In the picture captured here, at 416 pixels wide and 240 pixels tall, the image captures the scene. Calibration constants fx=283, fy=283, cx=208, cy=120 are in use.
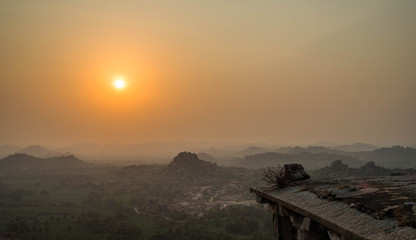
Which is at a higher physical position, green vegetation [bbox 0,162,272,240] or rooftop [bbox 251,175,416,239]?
rooftop [bbox 251,175,416,239]

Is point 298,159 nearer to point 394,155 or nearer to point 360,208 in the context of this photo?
point 394,155

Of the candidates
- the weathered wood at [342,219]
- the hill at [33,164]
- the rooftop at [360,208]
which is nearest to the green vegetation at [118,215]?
the weathered wood at [342,219]

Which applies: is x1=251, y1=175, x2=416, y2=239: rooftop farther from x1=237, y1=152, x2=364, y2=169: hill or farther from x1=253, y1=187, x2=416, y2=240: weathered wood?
x1=237, y1=152, x2=364, y2=169: hill

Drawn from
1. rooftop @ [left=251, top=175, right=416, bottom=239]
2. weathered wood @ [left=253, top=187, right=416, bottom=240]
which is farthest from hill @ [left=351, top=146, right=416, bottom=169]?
weathered wood @ [left=253, top=187, right=416, bottom=240]

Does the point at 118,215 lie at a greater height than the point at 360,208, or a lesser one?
lesser

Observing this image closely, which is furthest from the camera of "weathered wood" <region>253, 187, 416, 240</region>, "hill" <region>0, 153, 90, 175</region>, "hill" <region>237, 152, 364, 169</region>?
"hill" <region>237, 152, 364, 169</region>

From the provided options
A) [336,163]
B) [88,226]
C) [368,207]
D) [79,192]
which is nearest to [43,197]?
[79,192]

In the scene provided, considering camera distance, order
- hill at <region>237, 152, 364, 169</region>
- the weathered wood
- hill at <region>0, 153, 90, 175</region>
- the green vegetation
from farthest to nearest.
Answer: hill at <region>237, 152, 364, 169</region>, hill at <region>0, 153, 90, 175</region>, the green vegetation, the weathered wood

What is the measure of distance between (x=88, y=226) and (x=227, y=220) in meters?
22.5

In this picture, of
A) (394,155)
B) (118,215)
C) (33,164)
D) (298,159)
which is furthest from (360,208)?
(394,155)

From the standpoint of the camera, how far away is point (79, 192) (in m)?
75.1

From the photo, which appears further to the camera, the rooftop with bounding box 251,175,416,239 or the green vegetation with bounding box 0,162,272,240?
the green vegetation with bounding box 0,162,272,240

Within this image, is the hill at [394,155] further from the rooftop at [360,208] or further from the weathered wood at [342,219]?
the weathered wood at [342,219]

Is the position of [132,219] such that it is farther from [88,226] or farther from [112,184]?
[112,184]
